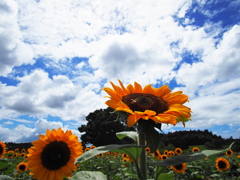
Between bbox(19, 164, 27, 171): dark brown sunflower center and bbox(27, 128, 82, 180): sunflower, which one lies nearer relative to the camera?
bbox(27, 128, 82, 180): sunflower

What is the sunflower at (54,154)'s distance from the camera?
8.84 feet

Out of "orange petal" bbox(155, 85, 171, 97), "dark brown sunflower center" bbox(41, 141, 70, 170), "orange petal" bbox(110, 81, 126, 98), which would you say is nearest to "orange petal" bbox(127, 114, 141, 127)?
"orange petal" bbox(110, 81, 126, 98)

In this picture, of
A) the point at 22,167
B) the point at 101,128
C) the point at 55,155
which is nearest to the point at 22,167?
the point at 22,167

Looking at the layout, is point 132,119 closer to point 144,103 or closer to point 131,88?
point 144,103

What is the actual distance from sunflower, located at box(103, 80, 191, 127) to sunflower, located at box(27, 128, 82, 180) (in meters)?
1.40

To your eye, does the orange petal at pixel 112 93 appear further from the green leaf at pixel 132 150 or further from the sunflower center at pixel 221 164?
the sunflower center at pixel 221 164

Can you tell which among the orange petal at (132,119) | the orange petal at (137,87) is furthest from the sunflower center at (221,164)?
the orange petal at (132,119)

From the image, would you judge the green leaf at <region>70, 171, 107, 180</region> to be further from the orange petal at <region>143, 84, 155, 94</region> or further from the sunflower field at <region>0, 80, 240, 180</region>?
the orange petal at <region>143, 84, 155, 94</region>

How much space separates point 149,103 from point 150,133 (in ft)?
1.14

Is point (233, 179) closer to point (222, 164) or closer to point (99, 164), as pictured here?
point (222, 164)

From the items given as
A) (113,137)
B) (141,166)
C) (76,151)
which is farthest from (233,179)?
(113,137)

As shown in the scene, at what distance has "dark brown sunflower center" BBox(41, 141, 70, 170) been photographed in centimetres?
273

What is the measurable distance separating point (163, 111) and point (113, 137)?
125 ft

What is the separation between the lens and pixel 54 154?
285 cm
